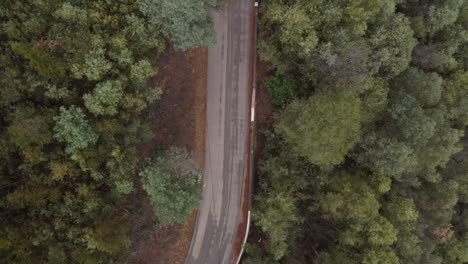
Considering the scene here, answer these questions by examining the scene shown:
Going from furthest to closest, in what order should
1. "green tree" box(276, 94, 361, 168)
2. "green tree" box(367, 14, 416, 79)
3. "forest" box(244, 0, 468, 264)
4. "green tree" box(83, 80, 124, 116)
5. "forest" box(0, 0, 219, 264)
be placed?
"green tree" box(367, 14, 416, 79), "forest" box(244, 0, 468, 264), "green tree" box(276, 94, 361, 168), "green tree" box(83, 80, 124, 116), "forest" box(0, 0, 219, 264)

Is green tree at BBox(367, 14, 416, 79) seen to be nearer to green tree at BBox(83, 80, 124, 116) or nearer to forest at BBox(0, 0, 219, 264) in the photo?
forest at BBox(0, 0, 219, 264)

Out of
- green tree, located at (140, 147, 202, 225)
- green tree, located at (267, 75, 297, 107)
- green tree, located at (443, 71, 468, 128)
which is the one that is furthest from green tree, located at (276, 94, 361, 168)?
green tree, located at (443, 71, 468, 128)

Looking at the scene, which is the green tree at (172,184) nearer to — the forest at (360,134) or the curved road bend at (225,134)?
the curved road bend at (225,134)

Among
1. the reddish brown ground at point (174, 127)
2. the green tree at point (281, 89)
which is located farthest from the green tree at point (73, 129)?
the green tree at point (281, 89)

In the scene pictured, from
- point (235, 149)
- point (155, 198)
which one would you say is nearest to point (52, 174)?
point (155, 198)

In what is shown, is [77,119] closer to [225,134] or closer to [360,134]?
[225,134]

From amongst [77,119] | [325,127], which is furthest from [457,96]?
[77,119]

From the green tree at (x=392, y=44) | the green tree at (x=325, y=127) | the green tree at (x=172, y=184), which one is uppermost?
the green tree at (x=392, y=44)
